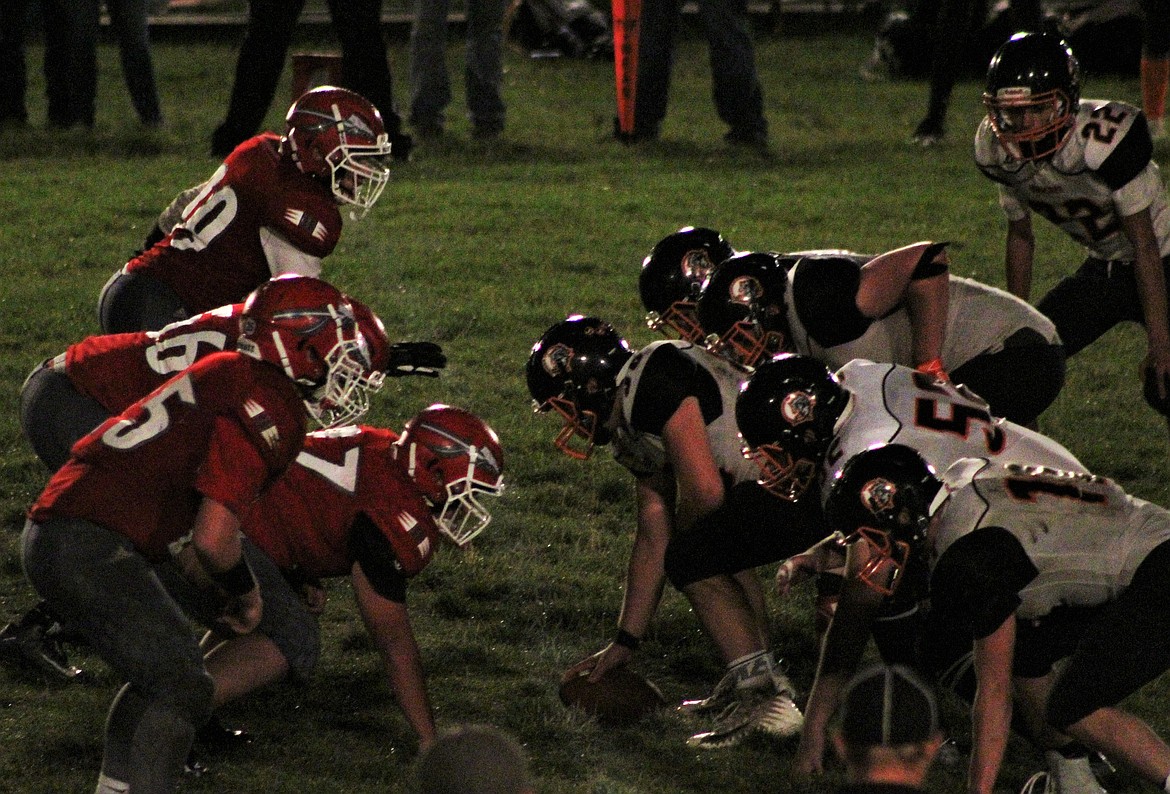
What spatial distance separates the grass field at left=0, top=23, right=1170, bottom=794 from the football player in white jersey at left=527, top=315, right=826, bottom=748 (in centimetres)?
16

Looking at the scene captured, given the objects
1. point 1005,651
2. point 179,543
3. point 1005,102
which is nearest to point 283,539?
point 179,543

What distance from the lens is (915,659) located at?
13.5 ft

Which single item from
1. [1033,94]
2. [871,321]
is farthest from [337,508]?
[1033,94]

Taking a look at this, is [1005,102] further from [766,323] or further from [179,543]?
[179,543]

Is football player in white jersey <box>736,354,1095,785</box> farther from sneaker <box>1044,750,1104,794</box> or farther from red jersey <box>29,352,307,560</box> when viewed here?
red jersey <box>29,352,307,560</box>

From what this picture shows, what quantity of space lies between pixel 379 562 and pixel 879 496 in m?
1.15

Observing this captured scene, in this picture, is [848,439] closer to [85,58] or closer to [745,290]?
[745,290]

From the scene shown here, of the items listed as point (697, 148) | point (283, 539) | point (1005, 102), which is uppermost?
point (1005, 102)

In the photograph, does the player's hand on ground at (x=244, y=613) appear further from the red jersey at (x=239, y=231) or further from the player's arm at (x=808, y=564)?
the player's arm at (x=808, y=564)

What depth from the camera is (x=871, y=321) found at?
15.5 ft

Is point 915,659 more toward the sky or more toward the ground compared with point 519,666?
more toward the sky

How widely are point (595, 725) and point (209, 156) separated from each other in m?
6.37

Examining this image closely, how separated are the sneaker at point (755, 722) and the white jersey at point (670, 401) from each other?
0.61m

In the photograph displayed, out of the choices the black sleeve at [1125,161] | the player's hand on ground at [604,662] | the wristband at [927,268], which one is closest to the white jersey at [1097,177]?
the black sleeve at [1125,161]
